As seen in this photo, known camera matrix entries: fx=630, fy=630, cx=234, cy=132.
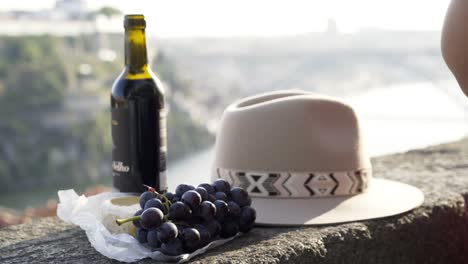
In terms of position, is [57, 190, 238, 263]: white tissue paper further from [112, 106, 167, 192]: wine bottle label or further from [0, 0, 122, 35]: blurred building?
[0, 0, 122, 35]: blurred building

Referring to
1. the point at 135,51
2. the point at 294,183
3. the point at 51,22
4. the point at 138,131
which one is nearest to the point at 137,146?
the point at 138,131

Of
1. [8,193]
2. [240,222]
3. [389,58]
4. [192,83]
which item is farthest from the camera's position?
→ [192,83]

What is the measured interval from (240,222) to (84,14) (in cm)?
2990

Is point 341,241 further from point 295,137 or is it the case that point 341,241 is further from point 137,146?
point 137,146

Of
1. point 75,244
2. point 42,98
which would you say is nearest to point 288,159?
point 75,244

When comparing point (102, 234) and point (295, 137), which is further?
point (295, 137)

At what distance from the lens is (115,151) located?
0.88 metres

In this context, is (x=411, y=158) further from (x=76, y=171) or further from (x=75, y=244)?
(x=76, y=171)

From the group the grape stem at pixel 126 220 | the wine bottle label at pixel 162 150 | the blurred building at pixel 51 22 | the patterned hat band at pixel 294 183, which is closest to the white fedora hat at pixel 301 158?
the patterned hat band at pixel 294 183

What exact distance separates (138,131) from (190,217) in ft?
0.59

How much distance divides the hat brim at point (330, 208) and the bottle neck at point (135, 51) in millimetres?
263

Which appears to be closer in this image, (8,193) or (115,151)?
(115,151)

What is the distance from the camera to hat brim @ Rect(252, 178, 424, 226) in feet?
2.93

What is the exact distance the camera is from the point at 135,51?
91 centimetres
